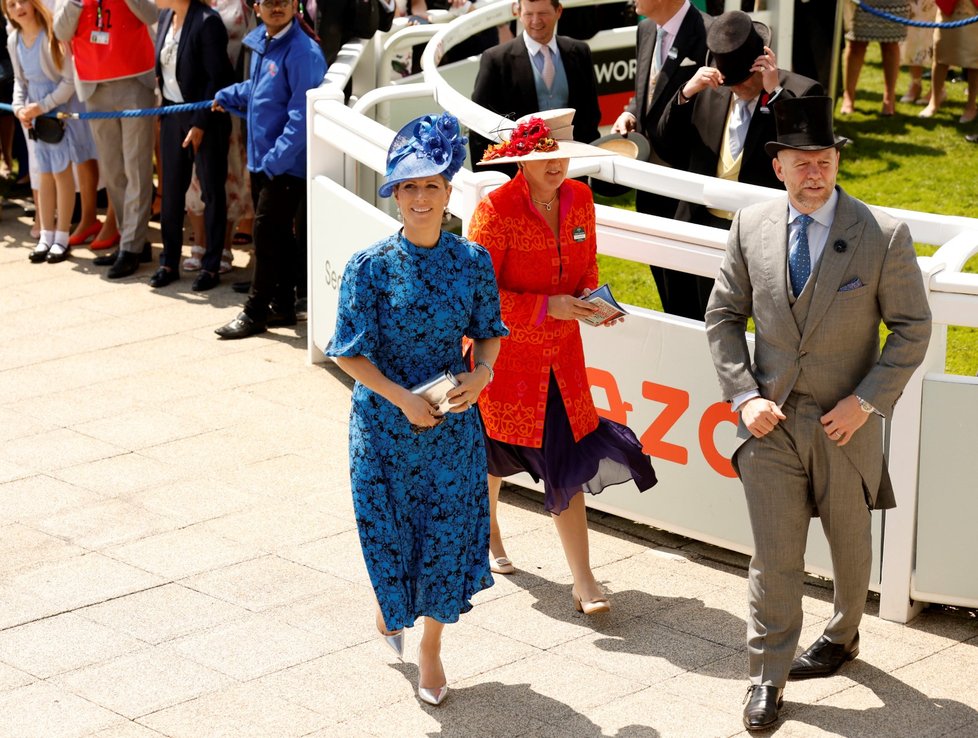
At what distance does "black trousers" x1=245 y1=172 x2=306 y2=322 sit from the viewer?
8.82m

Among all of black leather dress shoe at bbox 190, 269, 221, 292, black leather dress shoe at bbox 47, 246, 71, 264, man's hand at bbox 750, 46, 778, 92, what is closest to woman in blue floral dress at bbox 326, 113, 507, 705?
man's hand at bbox 750, 46, 778, 92

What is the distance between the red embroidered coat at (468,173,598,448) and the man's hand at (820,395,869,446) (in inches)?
47.2

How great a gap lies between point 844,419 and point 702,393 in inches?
49.3

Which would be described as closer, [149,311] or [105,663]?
[105,663]

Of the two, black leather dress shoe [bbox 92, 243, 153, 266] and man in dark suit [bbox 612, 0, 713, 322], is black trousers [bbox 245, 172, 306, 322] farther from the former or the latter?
man in dark suit [bbox 612, 0, 713, 322]

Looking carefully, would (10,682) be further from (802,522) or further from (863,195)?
(863,195)

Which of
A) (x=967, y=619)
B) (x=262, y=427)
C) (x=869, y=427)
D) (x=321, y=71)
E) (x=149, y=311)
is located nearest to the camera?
(x=869, y=427)

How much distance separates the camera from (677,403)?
5.91 meters

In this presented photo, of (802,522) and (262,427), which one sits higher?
(802,522)

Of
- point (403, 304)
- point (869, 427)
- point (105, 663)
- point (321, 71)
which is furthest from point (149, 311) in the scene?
point (869, 427)

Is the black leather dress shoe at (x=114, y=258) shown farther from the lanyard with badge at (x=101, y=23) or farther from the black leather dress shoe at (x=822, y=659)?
the black leather dress shoe at (x=822, y=659)

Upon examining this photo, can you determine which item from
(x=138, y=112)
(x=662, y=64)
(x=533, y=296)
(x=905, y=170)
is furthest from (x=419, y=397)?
(x=905, y=170)

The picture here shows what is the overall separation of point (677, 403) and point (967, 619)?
1.35 m

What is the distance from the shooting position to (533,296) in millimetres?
5426
